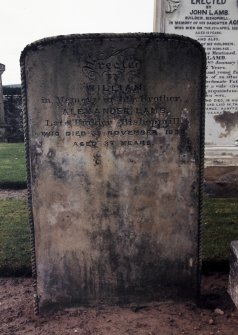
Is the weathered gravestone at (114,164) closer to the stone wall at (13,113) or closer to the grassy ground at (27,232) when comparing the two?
the grassy ground at (27,232)

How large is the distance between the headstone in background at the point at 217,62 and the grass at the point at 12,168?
134 inches

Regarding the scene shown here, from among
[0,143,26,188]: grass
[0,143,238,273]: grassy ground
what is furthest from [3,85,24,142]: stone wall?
[0,143,238,273]: grassy ground

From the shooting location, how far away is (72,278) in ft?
10.6

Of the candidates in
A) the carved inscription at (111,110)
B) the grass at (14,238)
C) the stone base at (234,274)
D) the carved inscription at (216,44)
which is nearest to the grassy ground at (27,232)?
the grass at (14,238)

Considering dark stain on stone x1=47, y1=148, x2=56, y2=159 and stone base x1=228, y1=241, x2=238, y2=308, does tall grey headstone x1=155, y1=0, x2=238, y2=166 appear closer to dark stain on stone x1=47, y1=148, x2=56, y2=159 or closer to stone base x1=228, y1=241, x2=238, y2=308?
stone base x1=228, y1=241, x2=238, y2=308

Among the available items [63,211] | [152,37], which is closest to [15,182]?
[63,211]

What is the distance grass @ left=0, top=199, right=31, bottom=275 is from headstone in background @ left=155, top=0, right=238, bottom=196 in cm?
276

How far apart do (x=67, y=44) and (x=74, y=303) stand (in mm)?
1945

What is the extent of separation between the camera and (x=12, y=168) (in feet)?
27.7

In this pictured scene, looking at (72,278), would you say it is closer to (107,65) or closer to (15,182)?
(107,65)

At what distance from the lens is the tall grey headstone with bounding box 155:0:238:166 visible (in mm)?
5816

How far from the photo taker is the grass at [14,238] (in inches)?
160

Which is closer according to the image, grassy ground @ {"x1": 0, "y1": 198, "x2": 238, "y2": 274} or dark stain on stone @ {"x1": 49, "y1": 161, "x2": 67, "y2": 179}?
dark stain on stone @ {"x1": 49, "y1": 161, "x2": 67, "y2": 179}

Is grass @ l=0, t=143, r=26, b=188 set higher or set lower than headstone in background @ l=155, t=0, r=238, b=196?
lower
